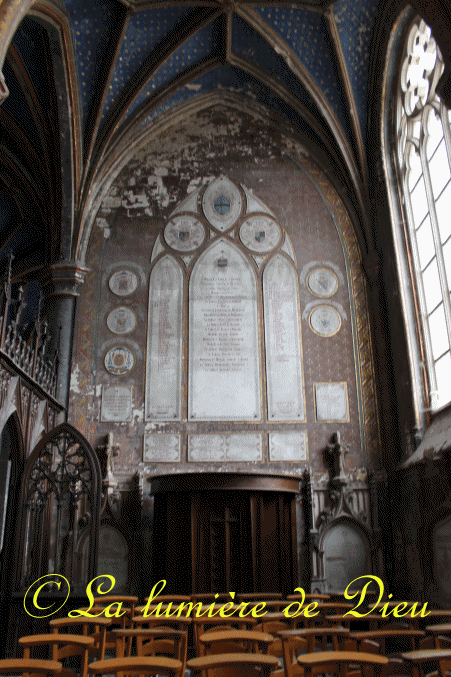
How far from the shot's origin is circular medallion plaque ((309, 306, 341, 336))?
11.1 meters

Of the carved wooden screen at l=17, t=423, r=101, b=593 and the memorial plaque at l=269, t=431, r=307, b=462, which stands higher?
the memorial plaque at l=269, t=431, r=307, b=462

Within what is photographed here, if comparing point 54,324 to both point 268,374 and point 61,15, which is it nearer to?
point 268,374

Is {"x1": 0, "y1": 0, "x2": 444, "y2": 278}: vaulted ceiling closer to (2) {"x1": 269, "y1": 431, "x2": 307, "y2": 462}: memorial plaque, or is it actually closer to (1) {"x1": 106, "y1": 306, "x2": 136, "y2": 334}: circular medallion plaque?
(1) {"x1": 106, "y1": 306, "x2": 136, "y2": 334}: circular medallion plaque

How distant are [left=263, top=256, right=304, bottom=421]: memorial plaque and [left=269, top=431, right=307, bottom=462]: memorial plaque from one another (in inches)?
11.5

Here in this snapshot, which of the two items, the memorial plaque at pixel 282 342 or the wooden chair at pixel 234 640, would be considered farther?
the memorial plaque at pixel 282 342

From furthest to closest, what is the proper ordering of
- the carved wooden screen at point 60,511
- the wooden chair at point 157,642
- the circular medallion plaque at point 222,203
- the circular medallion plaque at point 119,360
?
the circular medallion plaque at point 222,203
the circular medallion plaque at point 119,360
the carved wooden screen at point 60,511
the wooden chair at point 157,642

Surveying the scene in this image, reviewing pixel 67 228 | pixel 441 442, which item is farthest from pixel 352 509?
pixel 67 228

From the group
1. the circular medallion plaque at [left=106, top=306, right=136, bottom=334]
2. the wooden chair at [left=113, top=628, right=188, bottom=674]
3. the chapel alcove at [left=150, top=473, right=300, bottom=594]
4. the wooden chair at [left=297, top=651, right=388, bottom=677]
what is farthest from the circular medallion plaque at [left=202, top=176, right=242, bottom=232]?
the wooden chair at [left=297, top=651, right=388, bottom=677]

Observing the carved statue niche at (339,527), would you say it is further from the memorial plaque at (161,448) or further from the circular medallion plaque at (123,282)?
the circular medallion plaque at (123,282)

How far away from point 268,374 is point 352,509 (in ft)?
8.74

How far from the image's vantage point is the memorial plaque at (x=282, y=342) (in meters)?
10.6

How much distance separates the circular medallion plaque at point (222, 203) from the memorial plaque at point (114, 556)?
5.90 metres

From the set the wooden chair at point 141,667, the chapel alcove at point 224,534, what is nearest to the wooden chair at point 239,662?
the wooden chair at point 141,667

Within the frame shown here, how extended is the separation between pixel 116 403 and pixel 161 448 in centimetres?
113
